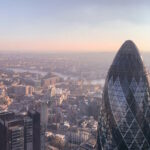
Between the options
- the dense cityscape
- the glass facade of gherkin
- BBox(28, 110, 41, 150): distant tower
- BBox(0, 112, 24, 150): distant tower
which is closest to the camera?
the glass facade of gherkin

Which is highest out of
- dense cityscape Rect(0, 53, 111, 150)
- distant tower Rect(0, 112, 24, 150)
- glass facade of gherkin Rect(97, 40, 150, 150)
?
glass facade of gherkin Rect(97, 40, 150, 150)

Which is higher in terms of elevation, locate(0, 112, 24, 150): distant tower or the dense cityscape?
locate(0, 112, 24, 150): distant tower

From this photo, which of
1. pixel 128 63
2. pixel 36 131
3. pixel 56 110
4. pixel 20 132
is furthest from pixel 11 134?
pixel 56 110

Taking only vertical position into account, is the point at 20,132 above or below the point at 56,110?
above

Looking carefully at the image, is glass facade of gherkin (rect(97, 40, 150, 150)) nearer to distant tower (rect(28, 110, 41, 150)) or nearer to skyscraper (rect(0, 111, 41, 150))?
skyscraper (rect(0, 111, 41, 150))

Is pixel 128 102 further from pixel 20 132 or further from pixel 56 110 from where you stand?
pixel 56 110

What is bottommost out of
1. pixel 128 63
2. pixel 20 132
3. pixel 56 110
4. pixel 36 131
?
pixel 56 110

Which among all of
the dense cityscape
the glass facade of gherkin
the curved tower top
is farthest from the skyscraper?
the curved tower top

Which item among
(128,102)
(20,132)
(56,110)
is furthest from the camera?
(56,110)

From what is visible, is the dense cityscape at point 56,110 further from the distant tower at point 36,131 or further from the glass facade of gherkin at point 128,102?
the glass facade of gherkin at point 128,102
